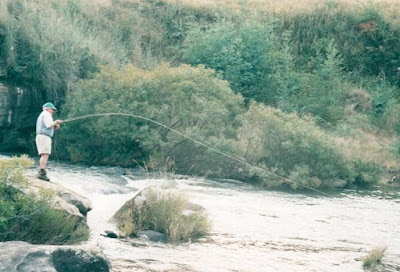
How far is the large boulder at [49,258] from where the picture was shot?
10.5m

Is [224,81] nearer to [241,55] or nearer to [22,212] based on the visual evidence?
[241,55]

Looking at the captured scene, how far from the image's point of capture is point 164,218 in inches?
596

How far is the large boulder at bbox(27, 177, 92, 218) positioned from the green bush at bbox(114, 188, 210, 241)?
79cm

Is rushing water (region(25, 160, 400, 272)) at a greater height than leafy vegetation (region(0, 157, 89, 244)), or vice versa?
leafy vegetation (region(0, 157, 89, 244))

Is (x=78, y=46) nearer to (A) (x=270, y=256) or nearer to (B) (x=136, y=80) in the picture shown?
(B) (x=136, y=80)

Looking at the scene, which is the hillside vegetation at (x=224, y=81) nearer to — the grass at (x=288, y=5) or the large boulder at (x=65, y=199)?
the grass at (x=288, y=5)

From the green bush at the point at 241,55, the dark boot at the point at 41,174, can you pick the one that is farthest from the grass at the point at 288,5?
the dark boot at the point at 41,174

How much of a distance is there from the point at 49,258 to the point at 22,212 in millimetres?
1672

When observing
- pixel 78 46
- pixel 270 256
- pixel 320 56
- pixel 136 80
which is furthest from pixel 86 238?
pixel 320 56

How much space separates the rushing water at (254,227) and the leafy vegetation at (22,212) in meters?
1.16

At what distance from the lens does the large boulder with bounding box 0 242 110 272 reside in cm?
1053

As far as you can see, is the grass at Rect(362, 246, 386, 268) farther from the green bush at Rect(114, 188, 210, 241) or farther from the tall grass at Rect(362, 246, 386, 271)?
the green bush at Rect(114, 188, 210, 241)

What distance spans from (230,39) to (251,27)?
1.11 metres

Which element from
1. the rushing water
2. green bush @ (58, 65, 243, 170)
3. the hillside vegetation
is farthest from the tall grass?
green bush @ (58, 65, 243, 170)
